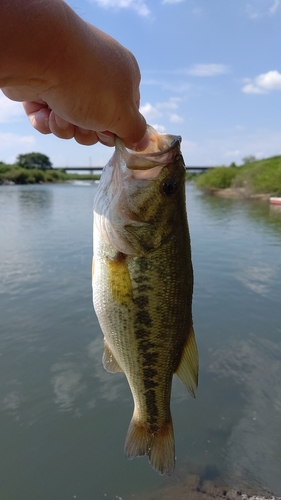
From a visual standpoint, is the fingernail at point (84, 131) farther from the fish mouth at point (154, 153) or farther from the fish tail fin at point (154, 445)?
the fish tail fin at point (154, 445)

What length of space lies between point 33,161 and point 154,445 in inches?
5126

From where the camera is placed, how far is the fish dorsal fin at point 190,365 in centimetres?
254

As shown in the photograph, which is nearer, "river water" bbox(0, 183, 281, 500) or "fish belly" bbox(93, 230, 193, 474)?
"fish belly" bbox(93, 230, 193, 474)

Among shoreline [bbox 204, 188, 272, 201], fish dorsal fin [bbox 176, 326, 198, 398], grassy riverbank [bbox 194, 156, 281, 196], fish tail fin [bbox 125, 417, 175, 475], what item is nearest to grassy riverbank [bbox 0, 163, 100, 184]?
grassy riverbank [bbox 194, 156, 281, 196]

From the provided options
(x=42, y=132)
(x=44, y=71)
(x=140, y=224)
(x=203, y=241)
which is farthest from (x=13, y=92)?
(x=203, y=241)

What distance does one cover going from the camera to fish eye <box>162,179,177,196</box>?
2.31m

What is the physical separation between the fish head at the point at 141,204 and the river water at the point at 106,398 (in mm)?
Answer: 3587

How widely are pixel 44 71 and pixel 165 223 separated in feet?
3.97

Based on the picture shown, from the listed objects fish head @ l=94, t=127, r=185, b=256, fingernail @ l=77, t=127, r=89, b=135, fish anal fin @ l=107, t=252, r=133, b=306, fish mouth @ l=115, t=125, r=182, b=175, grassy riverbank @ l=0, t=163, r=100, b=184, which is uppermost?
fingernail @ l=77, t=127, r=89, b=135

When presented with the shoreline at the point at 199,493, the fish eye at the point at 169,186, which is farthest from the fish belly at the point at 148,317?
the shoreline at the point at 199,493

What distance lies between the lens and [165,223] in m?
2.37

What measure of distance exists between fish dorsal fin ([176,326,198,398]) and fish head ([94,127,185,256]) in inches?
26.0

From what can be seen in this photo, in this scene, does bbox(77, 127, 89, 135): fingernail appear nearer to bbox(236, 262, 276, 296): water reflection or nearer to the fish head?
the fish head

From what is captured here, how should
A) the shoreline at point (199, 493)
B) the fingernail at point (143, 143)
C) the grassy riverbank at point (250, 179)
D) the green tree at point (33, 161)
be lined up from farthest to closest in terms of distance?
the green tree at point (33, 161), the grassy riverbank at point (250, 179), the shoreline at point (199, 493), the fingernail at point (143, 143)
